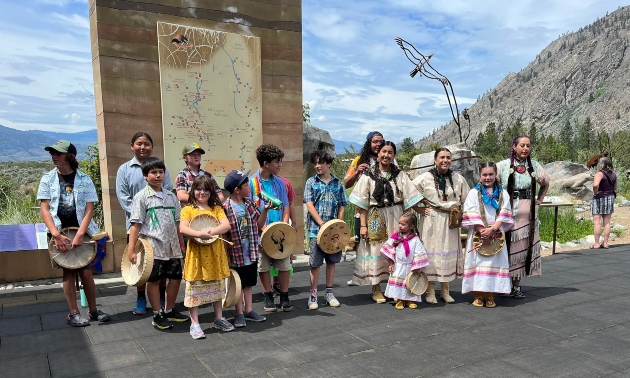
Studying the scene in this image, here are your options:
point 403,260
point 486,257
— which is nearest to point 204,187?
point 403,260

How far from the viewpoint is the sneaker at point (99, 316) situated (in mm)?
4180

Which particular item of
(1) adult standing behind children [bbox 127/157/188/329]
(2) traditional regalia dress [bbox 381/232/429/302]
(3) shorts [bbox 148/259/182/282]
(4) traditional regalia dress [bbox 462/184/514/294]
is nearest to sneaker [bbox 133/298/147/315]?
(1) adult standing behind children [bbox 127/157/188/329]

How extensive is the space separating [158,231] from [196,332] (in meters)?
0.92

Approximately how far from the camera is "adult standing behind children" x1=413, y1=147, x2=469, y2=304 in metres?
4.87

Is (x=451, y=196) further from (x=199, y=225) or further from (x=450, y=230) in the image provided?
(x=199, y=225)

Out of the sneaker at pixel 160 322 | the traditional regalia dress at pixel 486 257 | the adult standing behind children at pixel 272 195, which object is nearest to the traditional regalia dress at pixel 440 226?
the traditional regalia dress at pixel 486 257

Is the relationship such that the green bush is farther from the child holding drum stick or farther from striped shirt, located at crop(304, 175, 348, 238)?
striped shirt, located at crop(304, 175, 348, 238)

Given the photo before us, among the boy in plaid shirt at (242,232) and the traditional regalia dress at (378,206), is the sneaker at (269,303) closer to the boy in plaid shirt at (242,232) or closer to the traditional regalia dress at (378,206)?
the boy in plaid shirt at (242,232)

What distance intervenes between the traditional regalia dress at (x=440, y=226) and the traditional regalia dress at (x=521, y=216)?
1.82ft

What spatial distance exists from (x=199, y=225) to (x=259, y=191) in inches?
32.8

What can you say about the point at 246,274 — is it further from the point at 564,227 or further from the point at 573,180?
the point at 573,180

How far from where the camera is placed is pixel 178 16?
5855 millimetres

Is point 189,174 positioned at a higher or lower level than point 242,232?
higher

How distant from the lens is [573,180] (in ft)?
57.2
